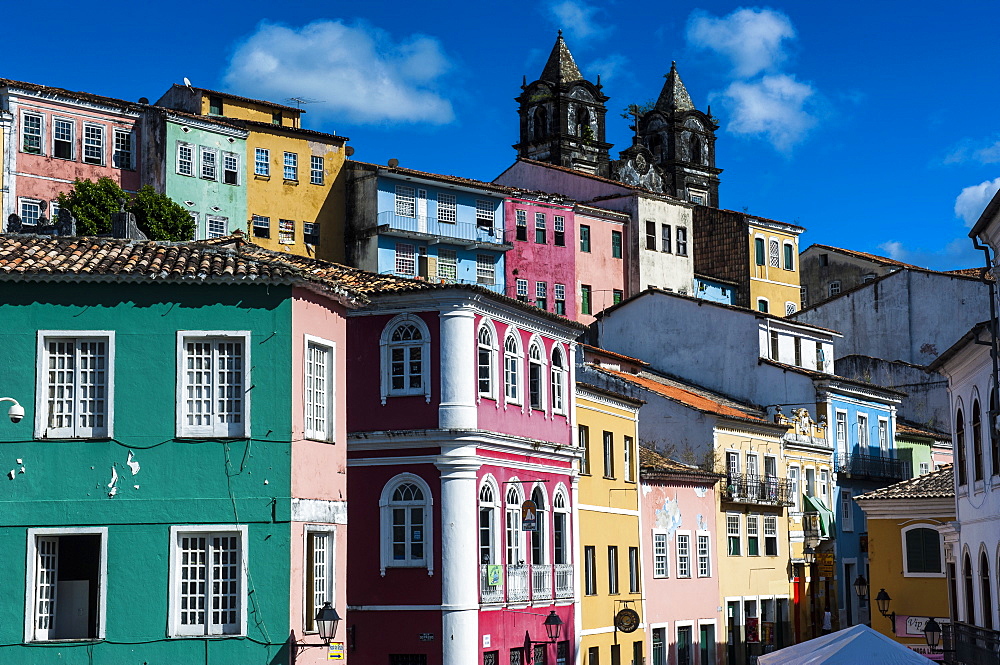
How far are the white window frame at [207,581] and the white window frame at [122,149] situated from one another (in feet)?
127

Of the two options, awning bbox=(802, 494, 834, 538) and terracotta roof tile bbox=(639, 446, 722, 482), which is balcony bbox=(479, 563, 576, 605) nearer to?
terracotta roof tile bbox=(639, 446, 722, 482)

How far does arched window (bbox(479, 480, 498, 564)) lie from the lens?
3369 centimetres

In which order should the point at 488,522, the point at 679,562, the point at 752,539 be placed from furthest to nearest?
the point at 752,539 < the point at 679,562 < the point at 488,522

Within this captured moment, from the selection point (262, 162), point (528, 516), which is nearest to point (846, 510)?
point (528, 516)

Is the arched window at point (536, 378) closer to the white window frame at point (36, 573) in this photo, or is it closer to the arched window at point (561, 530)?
the arched window at point (561, 530)

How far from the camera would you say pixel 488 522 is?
34.0m

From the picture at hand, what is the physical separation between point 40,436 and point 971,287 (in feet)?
169

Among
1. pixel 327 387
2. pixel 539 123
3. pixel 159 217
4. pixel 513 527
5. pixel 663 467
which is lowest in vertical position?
pixel 513 527

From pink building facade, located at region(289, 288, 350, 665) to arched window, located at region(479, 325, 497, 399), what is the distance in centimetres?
654

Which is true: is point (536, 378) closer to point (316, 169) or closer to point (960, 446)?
point (960, 446)

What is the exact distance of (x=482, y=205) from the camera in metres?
71.8

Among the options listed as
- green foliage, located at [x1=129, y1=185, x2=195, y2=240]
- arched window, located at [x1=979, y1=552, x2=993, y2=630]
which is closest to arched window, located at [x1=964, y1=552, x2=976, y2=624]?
arched window, located at [x1=979, y1=552, x2=993, y2=630]

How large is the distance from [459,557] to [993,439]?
11992 mm

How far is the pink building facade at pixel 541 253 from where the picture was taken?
73.8 m
